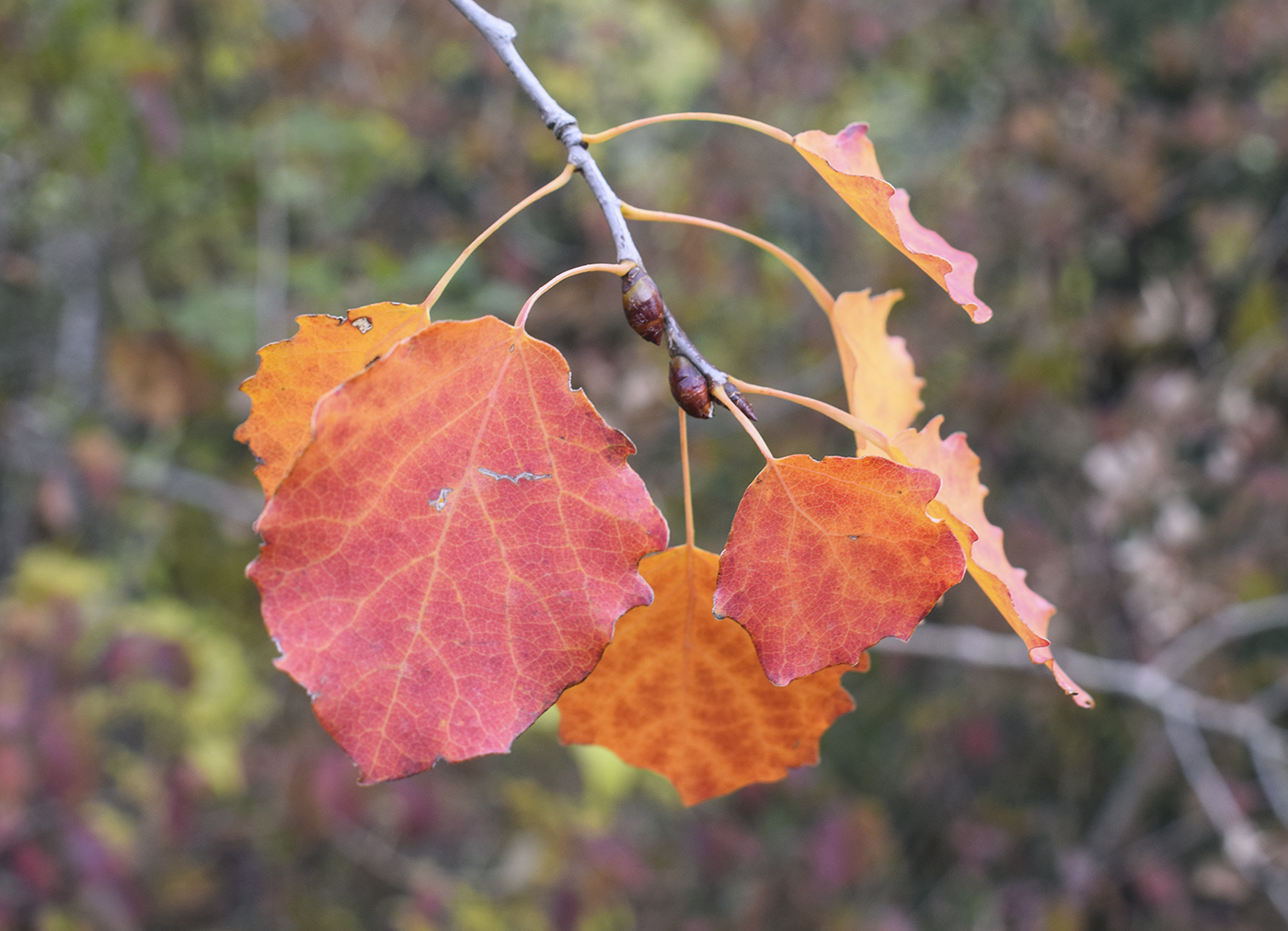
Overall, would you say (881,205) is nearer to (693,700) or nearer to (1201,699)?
(693,700)

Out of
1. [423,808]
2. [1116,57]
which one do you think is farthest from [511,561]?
[1116,57]

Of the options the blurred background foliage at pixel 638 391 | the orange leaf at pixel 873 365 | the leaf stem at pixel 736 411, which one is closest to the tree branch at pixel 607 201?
the leaf stem at pixel 736 411

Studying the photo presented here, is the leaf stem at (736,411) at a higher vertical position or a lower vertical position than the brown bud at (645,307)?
lower

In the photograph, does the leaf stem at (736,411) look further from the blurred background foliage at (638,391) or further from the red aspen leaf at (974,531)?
the blurred background foliage at (638,391)

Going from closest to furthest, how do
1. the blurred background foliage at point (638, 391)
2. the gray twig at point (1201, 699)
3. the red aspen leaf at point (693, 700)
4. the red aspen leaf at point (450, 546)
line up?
the red aspen leaf at point (450, 546) < the red aspen leaf at point (693, 700) < the gray twig at point (1201, 699) < the blurred background foliage at point (638, 391)

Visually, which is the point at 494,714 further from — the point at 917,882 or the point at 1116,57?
the point at 1116,57

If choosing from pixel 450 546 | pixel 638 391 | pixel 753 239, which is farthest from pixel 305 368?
pixel 638 391

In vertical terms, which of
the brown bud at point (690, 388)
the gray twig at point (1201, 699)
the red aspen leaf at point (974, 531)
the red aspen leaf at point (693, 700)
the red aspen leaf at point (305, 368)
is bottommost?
the gray twig at point (1201, 699)

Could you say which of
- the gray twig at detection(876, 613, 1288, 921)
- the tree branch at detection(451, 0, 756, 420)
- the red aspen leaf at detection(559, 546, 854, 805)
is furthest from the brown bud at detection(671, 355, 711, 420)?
the gray twig at detection(876, 613, 1288, 921)

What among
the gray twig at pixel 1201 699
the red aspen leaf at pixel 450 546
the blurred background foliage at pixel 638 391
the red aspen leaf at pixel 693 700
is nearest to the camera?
the red aspen leaf at pixel 450 546
